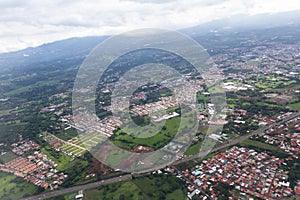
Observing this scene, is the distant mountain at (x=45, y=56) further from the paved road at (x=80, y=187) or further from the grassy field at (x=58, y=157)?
the paved road at (x=80, y=187)

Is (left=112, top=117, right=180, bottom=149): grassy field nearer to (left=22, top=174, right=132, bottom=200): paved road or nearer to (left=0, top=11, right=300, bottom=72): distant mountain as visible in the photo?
(left=22, top=174, right=132, bottom=200): paved road

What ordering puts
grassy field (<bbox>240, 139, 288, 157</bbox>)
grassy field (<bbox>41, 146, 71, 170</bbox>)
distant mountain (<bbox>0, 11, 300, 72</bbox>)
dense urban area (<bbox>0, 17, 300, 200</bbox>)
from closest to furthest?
dense urban area (<bbox>0, 17, 300, 200</bbox>)
grassy field (<bbox>240, 139, 288, 157</bbox>)
grassy field (<bbox>41, 146, 71, 170</bbox>)
distant mountain (<bbox>0, 11, 300, 72</bbox>)

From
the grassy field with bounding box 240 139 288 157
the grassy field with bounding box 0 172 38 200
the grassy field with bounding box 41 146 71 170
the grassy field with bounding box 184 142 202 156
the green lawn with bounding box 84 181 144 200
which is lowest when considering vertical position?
the grassy field with bounding box 0 172 38 200

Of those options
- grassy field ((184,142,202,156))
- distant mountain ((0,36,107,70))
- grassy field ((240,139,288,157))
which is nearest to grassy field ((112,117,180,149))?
grassy field ((184,142,202,156))

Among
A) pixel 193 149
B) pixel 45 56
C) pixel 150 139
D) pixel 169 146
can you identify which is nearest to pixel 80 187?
pixel 169 146

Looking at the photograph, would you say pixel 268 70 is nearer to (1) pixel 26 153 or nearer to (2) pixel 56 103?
(2) pixel 56 103

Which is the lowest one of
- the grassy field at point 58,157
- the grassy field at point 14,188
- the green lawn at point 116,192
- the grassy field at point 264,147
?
the grassy field at point 14,188

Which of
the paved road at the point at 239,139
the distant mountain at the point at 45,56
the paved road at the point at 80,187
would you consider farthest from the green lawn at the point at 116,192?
the distant mountain at the point at 45,56

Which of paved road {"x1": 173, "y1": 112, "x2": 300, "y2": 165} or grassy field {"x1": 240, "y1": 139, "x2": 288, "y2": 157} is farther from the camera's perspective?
paved road {"x1": 173, "y1": 112, "x2": 300, "y2": 165}

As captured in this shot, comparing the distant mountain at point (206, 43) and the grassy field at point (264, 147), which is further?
the distant mountain at point (206, 43)

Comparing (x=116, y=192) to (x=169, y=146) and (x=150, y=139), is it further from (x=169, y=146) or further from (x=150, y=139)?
(x=150, y=139)

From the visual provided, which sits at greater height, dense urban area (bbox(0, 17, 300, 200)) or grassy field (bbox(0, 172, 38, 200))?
dense urban area (bbox(0, 17, 300, 200))
